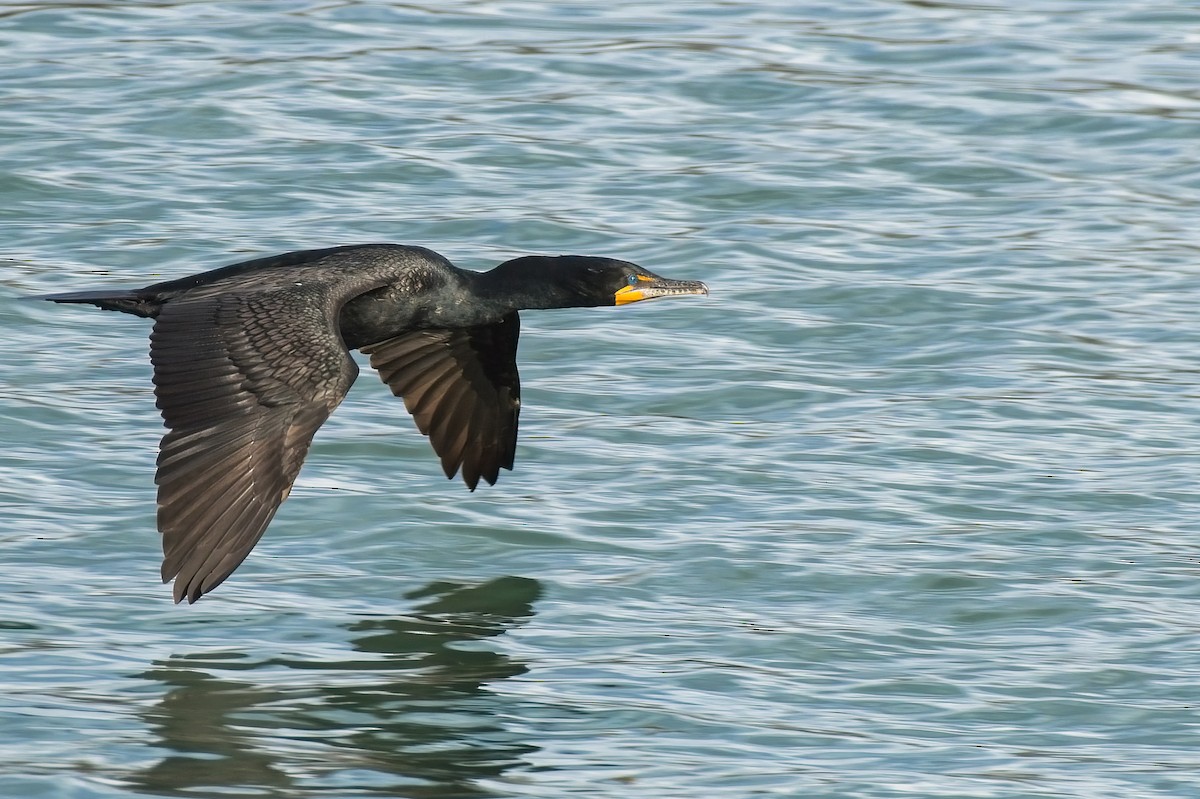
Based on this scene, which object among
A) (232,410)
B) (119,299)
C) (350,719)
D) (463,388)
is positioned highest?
(119,299)

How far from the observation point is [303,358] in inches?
267

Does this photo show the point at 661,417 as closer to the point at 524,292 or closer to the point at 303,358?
the point at 524,292

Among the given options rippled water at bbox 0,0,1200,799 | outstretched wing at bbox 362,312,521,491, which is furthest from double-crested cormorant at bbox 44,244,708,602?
rippled water at bbox 0,0,1200,799

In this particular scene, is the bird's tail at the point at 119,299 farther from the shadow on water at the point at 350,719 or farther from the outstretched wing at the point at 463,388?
the shadow on water at the point at 350,719

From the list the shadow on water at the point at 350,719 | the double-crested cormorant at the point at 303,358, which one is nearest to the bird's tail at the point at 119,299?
the double-crested cormorant at the point at 303,358

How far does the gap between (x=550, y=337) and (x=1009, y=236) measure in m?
2.76

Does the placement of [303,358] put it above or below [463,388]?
above

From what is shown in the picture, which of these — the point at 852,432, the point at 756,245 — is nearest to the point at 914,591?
the point at 852,432

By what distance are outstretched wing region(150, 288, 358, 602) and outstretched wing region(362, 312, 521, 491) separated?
1.30 m

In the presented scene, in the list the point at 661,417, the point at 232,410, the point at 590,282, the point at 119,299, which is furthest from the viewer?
the point at 661,417

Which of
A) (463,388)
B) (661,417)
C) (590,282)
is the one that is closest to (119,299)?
(463,388)

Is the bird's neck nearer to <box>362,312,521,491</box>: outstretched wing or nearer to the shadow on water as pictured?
<box>362,312,521,491</box>: outstretched wing

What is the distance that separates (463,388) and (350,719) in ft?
7.56

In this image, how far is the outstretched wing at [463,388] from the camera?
27.4ft
